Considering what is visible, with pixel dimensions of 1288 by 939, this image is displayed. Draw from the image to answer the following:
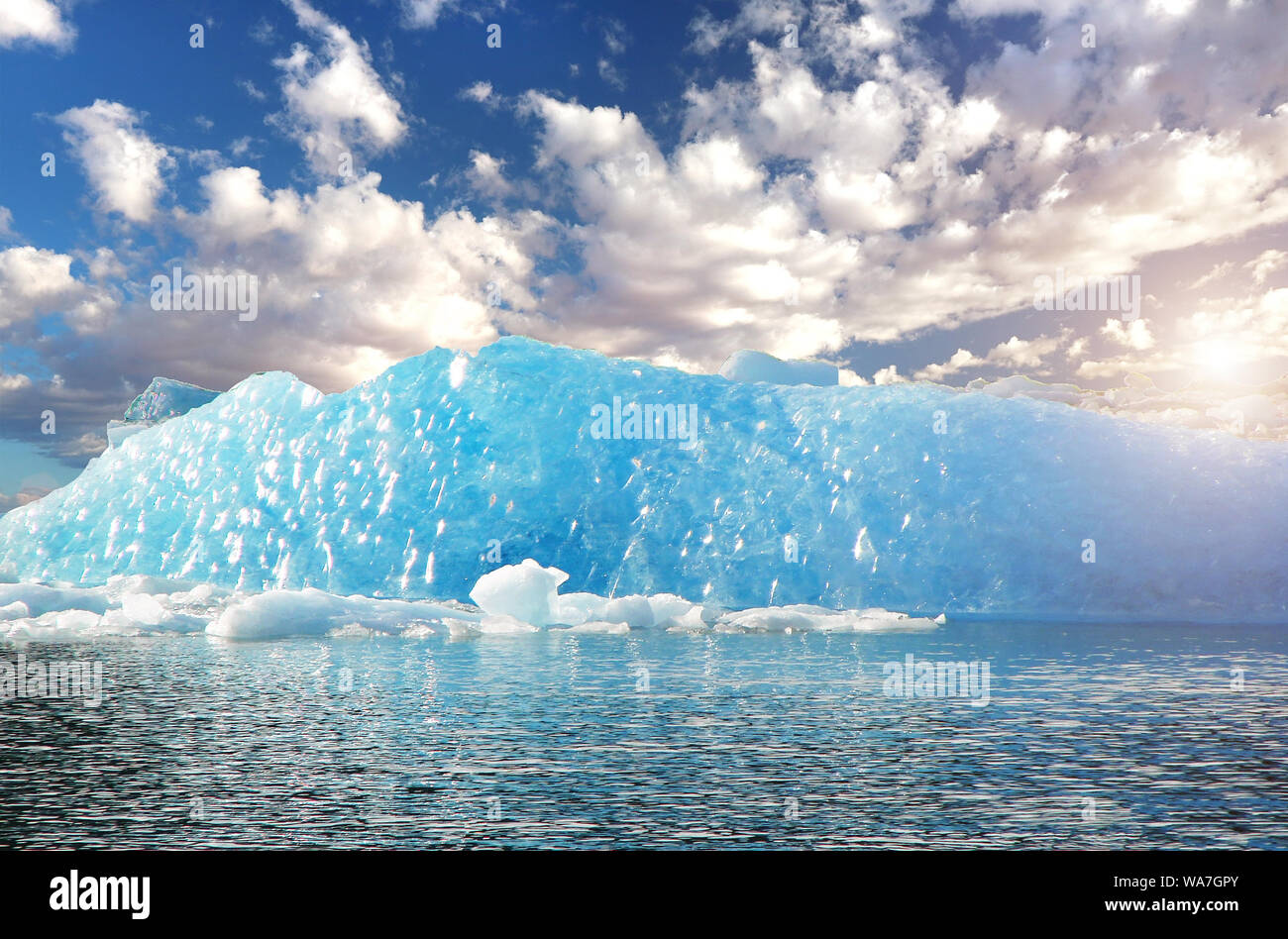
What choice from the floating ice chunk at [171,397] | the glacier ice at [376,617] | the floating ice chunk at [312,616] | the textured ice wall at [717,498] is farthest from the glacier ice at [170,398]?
the floating ice chunk at [312,616]

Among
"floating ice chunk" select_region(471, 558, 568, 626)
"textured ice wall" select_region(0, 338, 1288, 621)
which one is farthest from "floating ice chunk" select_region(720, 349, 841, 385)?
"floating ice chunk" select_region(471, 558, 568, 626)

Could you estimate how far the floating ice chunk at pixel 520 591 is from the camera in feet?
80.0

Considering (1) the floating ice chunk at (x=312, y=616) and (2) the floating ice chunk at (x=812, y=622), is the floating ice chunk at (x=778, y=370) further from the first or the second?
(1) the floating ice chunk at (x=312, y=616)

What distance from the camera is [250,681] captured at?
1459 centimetres

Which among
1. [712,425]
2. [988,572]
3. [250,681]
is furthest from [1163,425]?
[250,681]

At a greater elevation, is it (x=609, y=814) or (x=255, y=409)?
(x=255, y=409)

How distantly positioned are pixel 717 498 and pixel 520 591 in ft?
26.1

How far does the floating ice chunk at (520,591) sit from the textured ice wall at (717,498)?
4409 millimetres

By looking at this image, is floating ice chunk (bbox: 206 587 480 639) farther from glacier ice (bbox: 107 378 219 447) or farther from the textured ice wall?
glacier ice (bbox: 107 378 219 447)

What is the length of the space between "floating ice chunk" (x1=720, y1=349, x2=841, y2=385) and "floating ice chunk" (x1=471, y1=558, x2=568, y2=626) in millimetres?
16325

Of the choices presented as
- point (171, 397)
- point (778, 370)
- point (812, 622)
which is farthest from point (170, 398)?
point (812, 622)
